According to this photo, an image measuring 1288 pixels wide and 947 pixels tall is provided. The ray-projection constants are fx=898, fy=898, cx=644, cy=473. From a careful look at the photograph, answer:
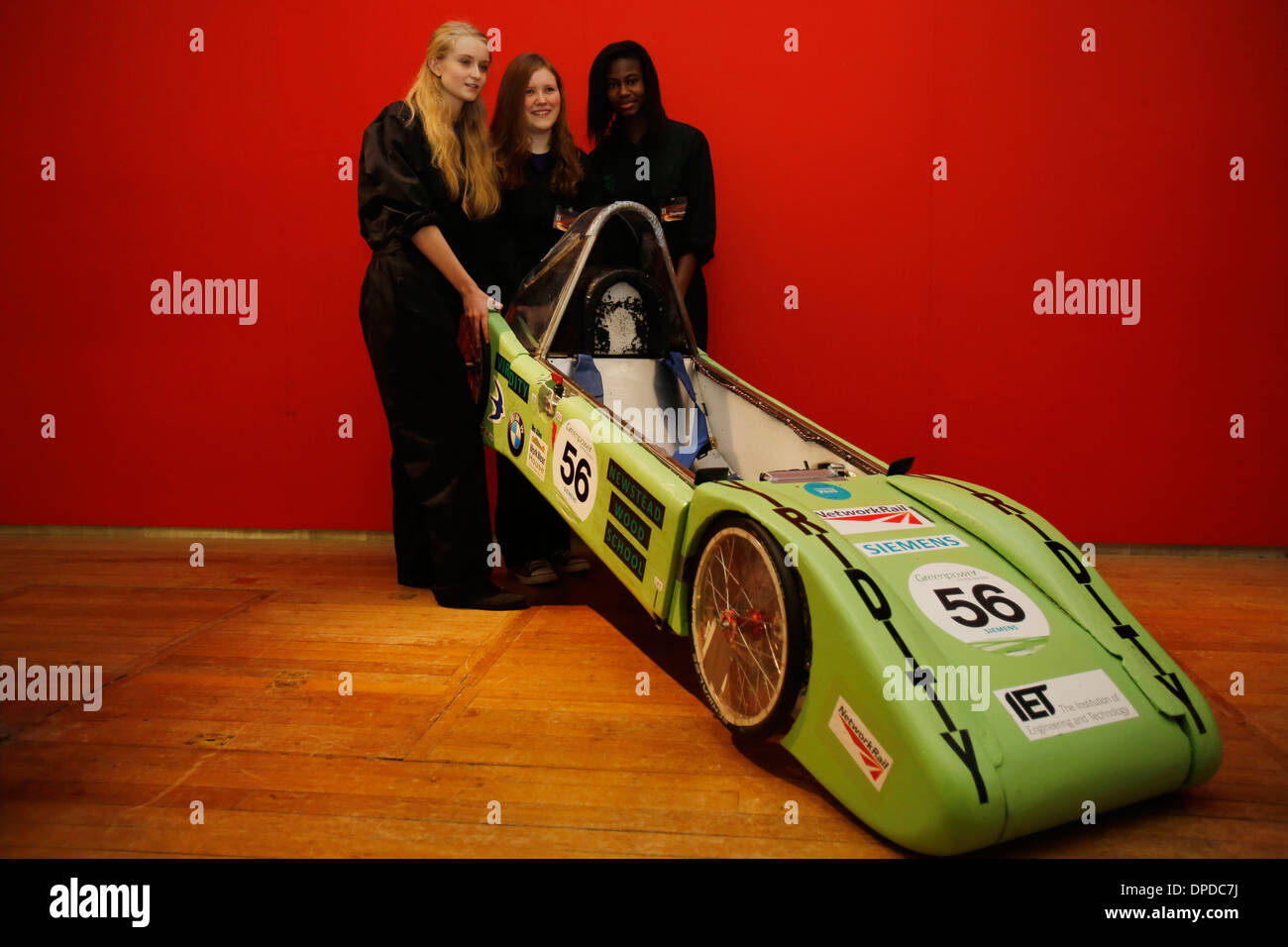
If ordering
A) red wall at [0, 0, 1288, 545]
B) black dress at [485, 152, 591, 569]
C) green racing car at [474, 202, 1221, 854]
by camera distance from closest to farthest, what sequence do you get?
green racing car at [474, 202, 1221, 854], black dress at [485, 152, 591, 569], red wall at [0, 0, 1288, 545]

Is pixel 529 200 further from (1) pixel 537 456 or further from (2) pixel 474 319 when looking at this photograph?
(1) pixel 537 456

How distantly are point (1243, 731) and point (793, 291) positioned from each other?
216cm

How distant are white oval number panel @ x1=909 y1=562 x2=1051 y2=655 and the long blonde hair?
1.86 m

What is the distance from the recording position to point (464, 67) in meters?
2.75

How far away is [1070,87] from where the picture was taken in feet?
11.0

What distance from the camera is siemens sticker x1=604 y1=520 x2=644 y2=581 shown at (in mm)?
2201

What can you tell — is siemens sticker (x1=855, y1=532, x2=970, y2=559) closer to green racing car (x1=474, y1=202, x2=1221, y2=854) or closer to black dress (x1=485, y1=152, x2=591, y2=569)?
green racing car (x1=474, y1=202, x2=1221, y2=854)

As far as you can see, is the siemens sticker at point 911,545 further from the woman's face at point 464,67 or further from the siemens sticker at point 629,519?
the woman's face at point 464,67

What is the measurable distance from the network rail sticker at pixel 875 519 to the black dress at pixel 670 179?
1.44m

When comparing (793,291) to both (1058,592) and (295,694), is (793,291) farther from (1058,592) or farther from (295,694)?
(295,694)

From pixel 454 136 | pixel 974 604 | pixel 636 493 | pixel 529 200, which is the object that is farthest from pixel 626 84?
pixel 974 604

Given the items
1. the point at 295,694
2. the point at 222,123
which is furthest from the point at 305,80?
the point at 295,694

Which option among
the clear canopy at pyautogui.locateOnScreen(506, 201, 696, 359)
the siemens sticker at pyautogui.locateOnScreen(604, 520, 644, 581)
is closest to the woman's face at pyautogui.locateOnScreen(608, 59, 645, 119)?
the clear canopy at pyautogui.locateOnScreen(506, 201, 696, 359)

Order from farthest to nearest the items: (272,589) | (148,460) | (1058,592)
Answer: (148,460) → (272,589) → (1058,592)
